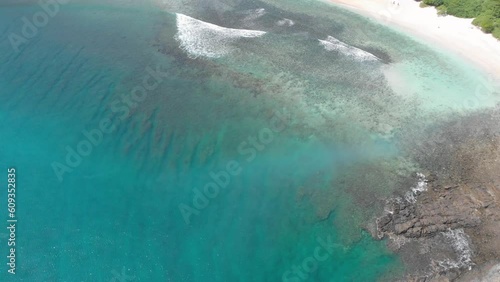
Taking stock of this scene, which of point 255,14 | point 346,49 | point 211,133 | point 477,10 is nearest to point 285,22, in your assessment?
point 255,14

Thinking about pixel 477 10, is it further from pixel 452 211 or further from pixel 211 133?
pixel 211 133

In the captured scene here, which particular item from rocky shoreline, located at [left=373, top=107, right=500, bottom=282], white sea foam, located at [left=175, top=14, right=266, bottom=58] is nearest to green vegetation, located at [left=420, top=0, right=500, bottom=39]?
rocky shoreline, located at [left=373, top=107, right=500, bottom=282]

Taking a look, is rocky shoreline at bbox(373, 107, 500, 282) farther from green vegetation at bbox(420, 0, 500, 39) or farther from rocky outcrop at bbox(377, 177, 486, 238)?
green vegetation at bbox(420, 0, 500, 39)

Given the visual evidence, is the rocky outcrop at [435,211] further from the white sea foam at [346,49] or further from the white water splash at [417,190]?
the white sea foam at [346,49]

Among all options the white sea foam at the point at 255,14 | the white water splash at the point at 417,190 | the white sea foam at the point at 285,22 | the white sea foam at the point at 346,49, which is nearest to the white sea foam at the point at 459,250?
the white water splash at the point at 417,190

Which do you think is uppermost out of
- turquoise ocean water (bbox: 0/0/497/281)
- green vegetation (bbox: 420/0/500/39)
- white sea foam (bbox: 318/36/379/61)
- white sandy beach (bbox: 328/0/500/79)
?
green vegetation (bbox: 420/0/500/39)

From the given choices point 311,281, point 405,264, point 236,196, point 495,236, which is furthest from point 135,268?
point 495,236
